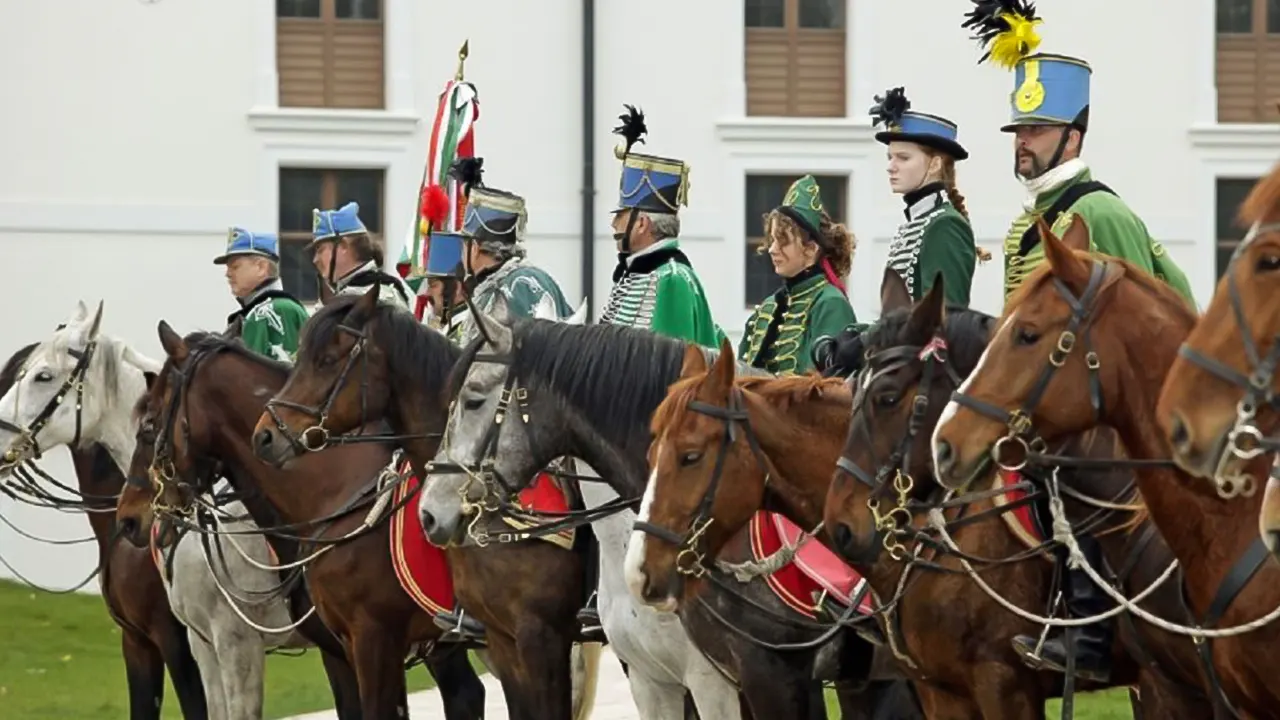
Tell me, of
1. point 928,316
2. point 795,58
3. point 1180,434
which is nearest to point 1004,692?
point 928,316

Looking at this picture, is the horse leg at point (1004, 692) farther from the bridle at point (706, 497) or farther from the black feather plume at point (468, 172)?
the black feather plume at point (468, 172)

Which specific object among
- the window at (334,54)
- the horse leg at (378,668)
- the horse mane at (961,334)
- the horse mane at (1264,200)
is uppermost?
the window at (334,54)

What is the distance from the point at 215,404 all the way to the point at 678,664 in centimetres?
325

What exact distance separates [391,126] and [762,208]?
4.23 meters

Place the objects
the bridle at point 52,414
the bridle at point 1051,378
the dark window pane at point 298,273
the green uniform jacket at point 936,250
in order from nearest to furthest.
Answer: the bridle at point 1051,378 → the green uniform jacket at point 936,250 → the bridle at point 52,414 → the dark window pane at point 298,273

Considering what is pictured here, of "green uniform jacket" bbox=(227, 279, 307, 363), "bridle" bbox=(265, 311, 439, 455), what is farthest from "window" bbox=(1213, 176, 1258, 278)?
"bridle" bbox=(265, 311, 439, 455)

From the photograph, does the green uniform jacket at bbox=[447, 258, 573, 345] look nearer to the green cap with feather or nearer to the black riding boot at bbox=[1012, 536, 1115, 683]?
the green cap with feather

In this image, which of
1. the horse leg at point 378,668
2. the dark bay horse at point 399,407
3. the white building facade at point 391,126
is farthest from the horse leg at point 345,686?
the white building facade at point 391,126

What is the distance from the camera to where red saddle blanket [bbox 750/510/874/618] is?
916cm

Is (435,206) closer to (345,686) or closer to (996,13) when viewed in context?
(345,686)

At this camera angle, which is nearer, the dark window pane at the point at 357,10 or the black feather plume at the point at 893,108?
the black feather plume at the point at 893,108

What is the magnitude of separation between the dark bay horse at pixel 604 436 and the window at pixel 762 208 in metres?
17.6

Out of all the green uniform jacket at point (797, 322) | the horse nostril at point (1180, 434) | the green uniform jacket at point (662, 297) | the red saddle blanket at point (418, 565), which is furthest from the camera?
the red saddle blanket at point (418, 565)

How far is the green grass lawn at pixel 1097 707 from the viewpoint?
14062 millimetres
